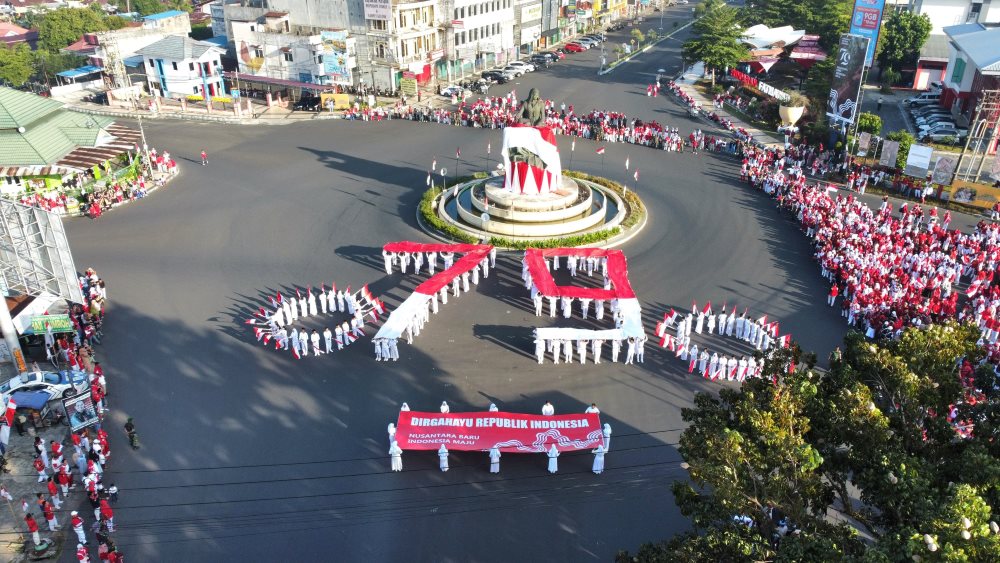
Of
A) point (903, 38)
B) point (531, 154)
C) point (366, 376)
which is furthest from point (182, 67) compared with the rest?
point (903, 38)

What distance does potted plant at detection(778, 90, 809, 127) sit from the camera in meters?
49.2

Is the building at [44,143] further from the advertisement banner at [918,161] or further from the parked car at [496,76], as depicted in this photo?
the advertisement banner at [918,161]

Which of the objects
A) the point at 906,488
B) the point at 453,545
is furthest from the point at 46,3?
the point at 906,488

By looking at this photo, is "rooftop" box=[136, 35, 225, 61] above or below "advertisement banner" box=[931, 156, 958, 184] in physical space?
above

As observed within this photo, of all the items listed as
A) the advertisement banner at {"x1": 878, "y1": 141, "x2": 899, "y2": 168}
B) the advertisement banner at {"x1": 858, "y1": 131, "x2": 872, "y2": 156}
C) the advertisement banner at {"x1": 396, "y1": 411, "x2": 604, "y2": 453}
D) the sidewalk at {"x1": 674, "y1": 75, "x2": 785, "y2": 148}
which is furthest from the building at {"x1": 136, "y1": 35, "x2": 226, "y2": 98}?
the advertisement banner at {"x1": 878, "y1": 141, "x2": 899, "y2": 168}

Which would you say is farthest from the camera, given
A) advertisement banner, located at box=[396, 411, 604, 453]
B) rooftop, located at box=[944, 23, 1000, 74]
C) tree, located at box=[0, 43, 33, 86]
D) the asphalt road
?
tree, located at box=[0, 43, 33, 86]

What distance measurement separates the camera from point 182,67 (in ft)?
195

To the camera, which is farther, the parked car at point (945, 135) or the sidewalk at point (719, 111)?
the sidewalk at point (719, 111)

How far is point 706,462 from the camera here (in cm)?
1312

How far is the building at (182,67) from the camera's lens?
2304 inches

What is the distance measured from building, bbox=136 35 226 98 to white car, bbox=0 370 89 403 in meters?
40.0

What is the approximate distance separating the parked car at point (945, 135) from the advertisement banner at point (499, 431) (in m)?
40.5

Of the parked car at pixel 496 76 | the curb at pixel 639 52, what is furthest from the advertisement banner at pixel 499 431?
the curb at pixel 639 52

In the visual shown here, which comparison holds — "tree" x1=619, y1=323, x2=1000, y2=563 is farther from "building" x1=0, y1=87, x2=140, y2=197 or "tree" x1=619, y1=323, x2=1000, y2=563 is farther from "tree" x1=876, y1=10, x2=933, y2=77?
"tree" x1=876, y1=10, x2=933, y2=77
